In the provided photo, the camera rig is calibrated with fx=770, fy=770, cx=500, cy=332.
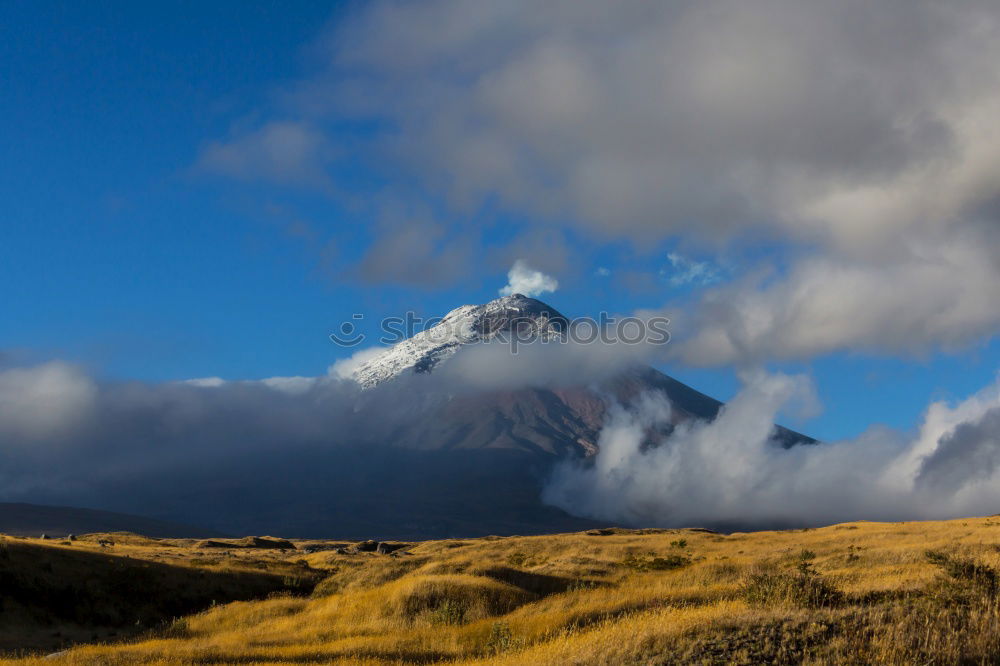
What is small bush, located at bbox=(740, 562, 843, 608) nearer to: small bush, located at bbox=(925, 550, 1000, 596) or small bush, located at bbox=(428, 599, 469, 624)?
small bush, located at bbox=(925, 550, 1000, 596)

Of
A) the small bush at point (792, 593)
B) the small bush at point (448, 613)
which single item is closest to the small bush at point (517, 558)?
the small bush at point (448, 613)

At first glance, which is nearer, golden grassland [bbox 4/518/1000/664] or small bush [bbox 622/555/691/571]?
golden grassland [bbox 4/518/1000/664]

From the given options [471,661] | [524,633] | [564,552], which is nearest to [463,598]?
[524,633]

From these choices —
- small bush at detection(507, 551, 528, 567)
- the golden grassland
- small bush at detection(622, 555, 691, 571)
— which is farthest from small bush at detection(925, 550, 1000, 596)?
small bush at detection(507, 551, 528, 567)

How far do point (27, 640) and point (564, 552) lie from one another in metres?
32.9

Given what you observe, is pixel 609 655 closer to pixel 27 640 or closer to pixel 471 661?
pixel 471 661

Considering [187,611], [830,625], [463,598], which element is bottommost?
→ [187,611]

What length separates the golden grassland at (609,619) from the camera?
12.3 meters

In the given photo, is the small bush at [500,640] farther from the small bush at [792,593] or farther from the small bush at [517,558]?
the small bush at [517,558]

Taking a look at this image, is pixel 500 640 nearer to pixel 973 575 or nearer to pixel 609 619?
pixel 609 619

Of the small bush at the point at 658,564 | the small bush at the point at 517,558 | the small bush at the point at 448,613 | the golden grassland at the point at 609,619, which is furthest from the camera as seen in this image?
the small bush at the point at 517,558

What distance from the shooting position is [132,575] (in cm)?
3316

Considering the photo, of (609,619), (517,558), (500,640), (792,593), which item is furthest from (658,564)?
(792,593)

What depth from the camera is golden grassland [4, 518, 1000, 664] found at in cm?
1231
